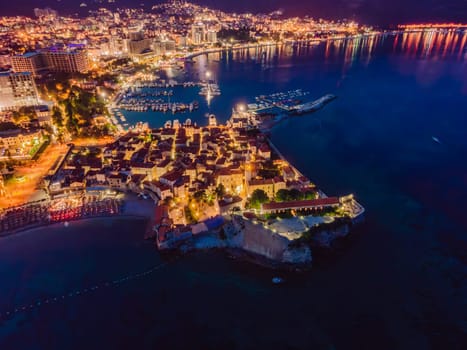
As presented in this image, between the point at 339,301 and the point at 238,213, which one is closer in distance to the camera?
the point at 339,301

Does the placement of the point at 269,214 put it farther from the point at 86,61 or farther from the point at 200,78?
the point at 86,61

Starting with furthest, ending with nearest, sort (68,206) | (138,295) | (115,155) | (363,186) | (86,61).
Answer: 1. (86,61)
2. (115,155)
3. (363,186)
4. (68,206)
5. (138,295)

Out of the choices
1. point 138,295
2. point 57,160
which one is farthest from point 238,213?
point 57,160

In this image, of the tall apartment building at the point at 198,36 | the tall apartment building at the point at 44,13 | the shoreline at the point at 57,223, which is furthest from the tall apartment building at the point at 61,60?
the tall apartment building at the point at 44,13

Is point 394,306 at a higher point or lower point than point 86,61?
lower

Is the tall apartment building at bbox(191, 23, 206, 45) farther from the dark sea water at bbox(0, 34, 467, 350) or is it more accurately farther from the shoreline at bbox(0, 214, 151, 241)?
the shoreline at bbox(0, 214, 151, 241)

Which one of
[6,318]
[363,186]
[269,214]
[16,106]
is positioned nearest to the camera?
[6,318]

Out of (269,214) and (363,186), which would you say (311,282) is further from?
(363,186)
